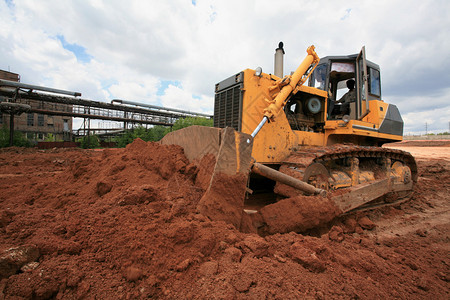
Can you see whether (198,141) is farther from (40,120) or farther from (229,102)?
(40,120)

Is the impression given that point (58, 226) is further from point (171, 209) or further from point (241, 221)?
point (241, 221)

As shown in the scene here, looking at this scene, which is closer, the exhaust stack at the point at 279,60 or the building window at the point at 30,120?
the exhaust stack at the point at 279,60

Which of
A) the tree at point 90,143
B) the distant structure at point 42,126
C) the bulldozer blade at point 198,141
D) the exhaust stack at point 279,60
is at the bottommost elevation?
the bulldozer blade at point 198,141

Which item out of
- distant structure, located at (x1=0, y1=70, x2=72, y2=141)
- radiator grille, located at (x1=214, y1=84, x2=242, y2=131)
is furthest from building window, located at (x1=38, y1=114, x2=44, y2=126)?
radiator grille, located at (x1=214, y1=84, x2=242, y2=131)

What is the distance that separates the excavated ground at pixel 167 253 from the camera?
59.2 inches

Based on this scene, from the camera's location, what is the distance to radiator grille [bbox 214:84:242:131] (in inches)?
154

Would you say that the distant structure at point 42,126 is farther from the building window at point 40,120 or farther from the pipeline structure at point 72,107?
the pipeline structure at point 72,107

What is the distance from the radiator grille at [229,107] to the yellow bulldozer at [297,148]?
2 cm

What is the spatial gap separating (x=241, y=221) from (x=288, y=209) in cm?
77

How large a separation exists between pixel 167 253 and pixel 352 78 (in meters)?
6.16

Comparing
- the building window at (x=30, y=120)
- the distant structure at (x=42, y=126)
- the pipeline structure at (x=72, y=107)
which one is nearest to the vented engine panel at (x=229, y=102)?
the pipeline structure at (x=72, y=107)

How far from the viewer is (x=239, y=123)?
153 inches

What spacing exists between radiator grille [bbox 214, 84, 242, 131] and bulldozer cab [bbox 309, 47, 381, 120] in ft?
8.07

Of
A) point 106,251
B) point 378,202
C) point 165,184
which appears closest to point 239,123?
point 165,184
